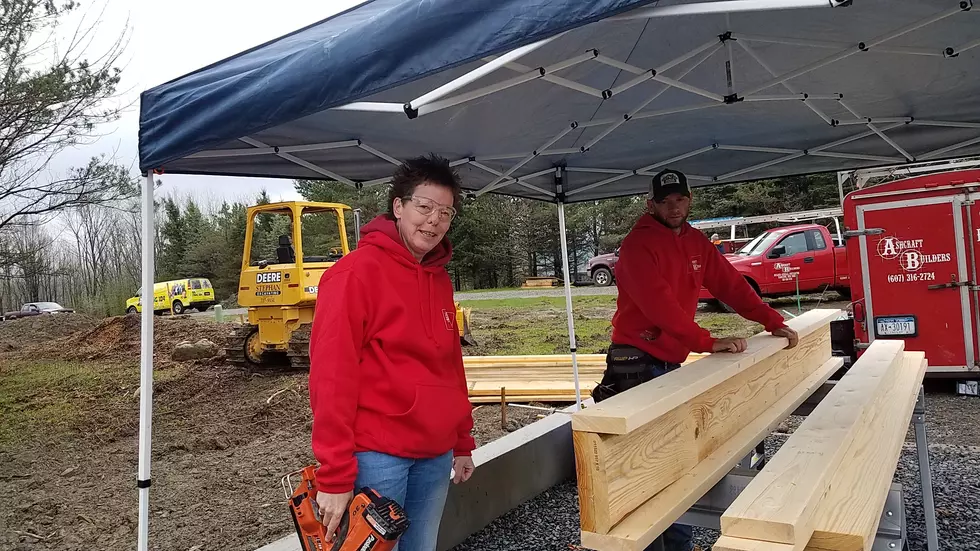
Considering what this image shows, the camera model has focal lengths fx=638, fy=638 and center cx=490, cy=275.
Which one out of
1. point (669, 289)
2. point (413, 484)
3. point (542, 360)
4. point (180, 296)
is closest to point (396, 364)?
point (413, 484)

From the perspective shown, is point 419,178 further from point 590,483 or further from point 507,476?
point 507,476

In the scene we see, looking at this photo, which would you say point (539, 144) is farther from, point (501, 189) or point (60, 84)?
point (60, 84)

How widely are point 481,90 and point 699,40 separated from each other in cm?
106

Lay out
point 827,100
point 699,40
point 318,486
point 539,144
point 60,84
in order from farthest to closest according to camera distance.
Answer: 1. point 60,84
2. point 539,144
3. point 827,100
4. point 699,40
5. point 318,486

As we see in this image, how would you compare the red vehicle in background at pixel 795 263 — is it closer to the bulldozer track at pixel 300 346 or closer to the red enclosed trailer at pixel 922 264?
the red enclosed trailer at pixel 922 264

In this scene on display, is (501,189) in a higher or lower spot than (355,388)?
higher

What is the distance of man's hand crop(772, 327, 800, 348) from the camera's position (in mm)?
3342

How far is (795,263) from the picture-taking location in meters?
14.2

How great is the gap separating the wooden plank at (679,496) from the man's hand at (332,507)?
694 mm

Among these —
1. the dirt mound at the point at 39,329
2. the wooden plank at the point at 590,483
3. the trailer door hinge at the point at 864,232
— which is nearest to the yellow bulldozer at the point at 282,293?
the trailer door hinge at the point at 864,232

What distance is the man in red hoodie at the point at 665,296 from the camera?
9.53 feet

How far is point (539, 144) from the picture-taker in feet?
13.6

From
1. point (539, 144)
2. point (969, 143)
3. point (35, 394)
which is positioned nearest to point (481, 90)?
point (539, 144)

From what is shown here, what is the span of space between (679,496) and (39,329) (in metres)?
24.8
